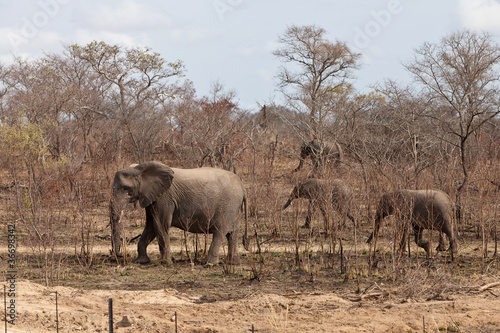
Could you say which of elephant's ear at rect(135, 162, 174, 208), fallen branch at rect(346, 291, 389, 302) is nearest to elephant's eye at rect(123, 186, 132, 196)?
elephant's ear at rect(135, 162, 174, 208)

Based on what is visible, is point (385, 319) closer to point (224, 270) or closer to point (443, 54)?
point (224, 270)

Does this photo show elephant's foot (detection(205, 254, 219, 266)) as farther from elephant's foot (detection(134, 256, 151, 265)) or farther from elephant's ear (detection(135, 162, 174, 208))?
elephant's ear (detection(135, 162, 174, 208))

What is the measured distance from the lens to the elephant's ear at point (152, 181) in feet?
42.8

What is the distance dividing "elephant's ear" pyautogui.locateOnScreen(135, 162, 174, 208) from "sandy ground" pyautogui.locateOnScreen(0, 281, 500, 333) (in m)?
2.98

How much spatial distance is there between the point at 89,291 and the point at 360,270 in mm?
5051

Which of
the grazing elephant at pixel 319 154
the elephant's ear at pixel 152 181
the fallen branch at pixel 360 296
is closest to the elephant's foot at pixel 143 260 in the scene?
the elephant's ear at pixel 152 181

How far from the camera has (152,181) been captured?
13.1m

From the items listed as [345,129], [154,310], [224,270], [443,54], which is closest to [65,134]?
[345,129]

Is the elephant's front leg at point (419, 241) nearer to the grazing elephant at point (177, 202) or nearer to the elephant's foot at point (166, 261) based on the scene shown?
the grazing elephant at point (177, 202)

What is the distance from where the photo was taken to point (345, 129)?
2205cm

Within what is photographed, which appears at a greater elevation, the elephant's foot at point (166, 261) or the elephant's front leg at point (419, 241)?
the elephant's front leg at point (419, 241)

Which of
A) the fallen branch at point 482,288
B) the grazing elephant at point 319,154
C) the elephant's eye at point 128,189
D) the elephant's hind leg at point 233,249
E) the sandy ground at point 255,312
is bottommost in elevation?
the sandy ground at point 255,312

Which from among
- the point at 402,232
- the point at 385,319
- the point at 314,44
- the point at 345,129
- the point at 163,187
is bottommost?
the point at 385,319

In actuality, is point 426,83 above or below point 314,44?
below
